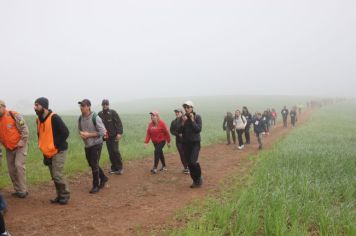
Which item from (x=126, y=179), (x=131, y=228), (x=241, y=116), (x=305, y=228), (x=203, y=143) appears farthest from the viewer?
(x=203, y=143)

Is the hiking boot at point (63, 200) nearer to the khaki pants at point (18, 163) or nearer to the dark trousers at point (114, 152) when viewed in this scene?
the khaki pants at point (18, 163)

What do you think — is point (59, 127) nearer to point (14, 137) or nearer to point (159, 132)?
point (14, 137)

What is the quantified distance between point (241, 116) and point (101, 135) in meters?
9.59

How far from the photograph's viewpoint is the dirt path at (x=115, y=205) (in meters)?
6.07

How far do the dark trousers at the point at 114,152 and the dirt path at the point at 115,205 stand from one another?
41 cm

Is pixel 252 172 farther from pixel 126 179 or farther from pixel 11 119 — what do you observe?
pixel 11 119

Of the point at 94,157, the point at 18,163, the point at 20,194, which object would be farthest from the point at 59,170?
the point at 20,194

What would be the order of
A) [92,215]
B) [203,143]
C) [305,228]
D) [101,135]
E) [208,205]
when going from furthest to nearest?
[203,143], [101,135], [208,205], [92,215], [305,228]

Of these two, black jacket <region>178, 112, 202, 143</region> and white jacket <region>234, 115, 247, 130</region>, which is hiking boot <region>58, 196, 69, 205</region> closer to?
black jacket <region>178, 112, 202, 143</region>

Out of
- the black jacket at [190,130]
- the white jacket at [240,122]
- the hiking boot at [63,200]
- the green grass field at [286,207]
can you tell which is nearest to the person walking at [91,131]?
the hiking boot at [63,200]

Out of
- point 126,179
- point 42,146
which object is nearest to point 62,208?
point 42,146

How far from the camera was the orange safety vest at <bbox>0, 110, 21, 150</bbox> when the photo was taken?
23.7 feet

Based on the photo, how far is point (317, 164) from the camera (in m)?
10.3

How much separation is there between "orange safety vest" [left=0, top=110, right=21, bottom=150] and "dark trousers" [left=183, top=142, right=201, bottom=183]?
13.5ft
